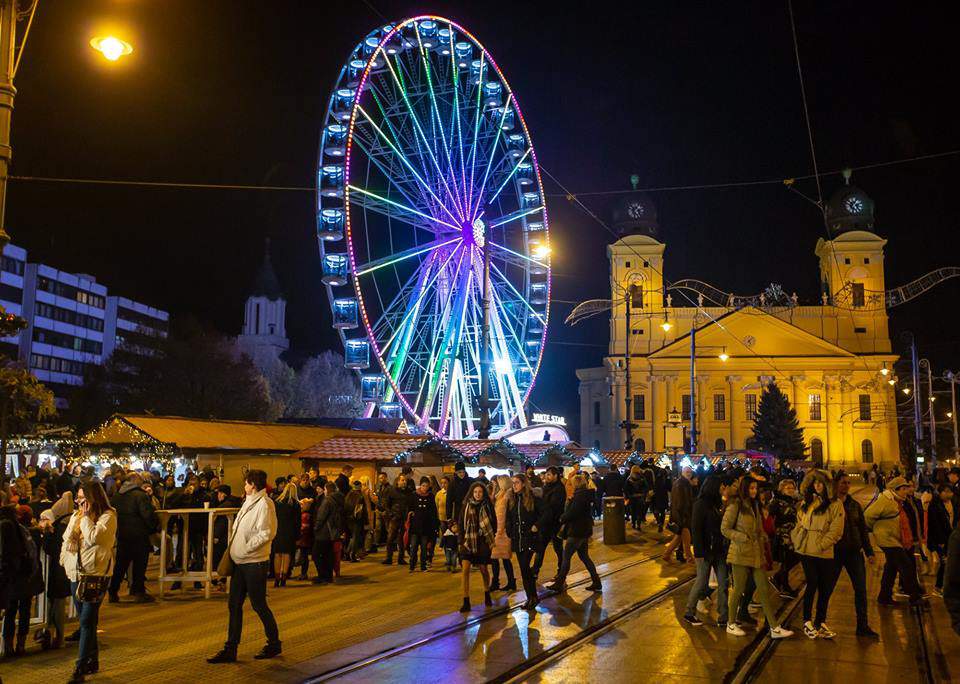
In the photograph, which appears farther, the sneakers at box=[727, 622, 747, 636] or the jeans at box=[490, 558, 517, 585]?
the jeans at box=[490, 558, 517, 585]

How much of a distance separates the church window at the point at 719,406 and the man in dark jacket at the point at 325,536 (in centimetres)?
7621

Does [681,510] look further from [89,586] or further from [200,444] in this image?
[200,444]

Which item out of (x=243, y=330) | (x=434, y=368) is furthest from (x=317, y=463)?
(x=243, y=330)

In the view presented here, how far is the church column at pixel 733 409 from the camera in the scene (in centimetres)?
8738

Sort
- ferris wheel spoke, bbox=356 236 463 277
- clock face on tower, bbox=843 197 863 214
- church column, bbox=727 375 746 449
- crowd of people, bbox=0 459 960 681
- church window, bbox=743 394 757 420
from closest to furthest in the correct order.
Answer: crowd of people, bbox=0 459 960 681
ferris wheel spoke, bbox=356 236 463 277
clock face on tower, bbox=843 197 863 214
church column, bbox=727 375 746 449
church window, bbox=743 394 757 420

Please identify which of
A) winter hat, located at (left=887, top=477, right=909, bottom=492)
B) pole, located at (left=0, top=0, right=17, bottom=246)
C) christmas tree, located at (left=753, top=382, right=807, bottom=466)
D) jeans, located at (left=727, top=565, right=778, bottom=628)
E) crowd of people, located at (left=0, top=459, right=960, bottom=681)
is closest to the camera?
pole, located at (left=0, top=0, right=17, bottom=246)

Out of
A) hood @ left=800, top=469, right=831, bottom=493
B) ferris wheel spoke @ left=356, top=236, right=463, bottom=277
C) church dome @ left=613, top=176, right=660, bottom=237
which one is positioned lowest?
hood @ left=800, top=469, right=831, bottom=493

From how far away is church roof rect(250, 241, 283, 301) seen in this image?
12925 cm

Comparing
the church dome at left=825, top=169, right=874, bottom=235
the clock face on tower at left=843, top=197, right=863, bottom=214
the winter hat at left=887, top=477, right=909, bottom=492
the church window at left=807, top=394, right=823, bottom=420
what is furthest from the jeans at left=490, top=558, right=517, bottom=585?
the clock face on tower at left=843, top=197, right=863, bottom=214

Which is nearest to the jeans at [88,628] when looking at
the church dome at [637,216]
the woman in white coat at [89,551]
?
the woman in white coat at [89,551]

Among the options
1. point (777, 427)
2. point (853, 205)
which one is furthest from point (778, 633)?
point (853, 205)

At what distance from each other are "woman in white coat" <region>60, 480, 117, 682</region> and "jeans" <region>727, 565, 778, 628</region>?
6.54 m

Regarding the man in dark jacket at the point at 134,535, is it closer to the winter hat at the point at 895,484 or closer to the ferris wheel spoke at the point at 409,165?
the winter hat at the point at 895,484

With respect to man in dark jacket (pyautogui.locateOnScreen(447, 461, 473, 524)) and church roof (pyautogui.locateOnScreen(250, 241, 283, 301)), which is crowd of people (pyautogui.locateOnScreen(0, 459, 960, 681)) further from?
church roof (pyautogui.locateOnScreen(250, 241, 283, 301))
